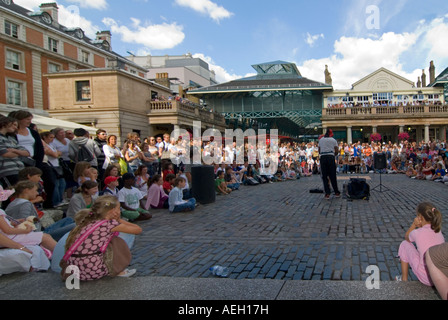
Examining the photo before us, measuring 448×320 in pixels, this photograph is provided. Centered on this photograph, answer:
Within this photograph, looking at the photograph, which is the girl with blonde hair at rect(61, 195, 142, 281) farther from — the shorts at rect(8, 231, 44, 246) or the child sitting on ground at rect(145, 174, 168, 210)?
the child sitting on ground at rect(145, 174, 168, 210)

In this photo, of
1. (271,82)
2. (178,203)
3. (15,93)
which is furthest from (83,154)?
(271,82)

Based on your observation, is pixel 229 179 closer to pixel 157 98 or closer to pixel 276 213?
pixel 276 213

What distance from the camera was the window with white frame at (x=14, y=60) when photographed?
37000 millimetres

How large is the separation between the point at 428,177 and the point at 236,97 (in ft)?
101

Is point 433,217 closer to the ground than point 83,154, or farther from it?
closer to the ground

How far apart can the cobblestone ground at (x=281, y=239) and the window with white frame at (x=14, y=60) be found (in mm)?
38217

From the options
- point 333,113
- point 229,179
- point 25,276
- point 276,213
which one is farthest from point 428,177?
point 333,113

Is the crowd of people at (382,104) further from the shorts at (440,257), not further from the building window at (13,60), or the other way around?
the shorts at (440,257)

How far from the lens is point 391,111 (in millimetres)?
38031

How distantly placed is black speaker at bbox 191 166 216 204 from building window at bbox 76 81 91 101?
952 inches

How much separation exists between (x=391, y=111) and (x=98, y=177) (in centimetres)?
3661

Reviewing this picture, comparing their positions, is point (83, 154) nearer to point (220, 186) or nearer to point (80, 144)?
point (80, 144)

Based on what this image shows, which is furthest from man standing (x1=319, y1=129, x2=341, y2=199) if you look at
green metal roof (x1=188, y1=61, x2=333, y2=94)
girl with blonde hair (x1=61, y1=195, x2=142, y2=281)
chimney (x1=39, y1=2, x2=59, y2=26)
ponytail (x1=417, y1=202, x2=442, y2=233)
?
chimney (x1=39, y1=2, x2=59, y2=26)
